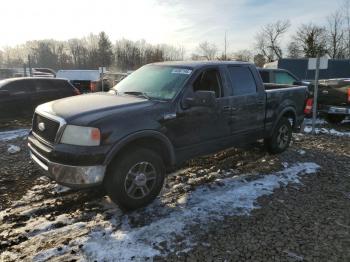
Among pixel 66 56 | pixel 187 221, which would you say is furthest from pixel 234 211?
pixel 66 56

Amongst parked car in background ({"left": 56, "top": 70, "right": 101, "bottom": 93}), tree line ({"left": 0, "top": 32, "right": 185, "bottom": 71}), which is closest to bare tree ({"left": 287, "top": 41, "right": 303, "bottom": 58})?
→ tree line ({"left": 0, "top": 32, "right": 185, "bottom": 71})

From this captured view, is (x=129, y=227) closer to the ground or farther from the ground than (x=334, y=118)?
closer to the ground

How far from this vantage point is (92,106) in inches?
178

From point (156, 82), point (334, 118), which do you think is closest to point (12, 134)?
point (156, 82)

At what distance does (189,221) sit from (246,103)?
2.51 metres

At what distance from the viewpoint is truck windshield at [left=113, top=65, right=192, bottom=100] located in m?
5.03

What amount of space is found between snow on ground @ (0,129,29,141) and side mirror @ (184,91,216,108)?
568cm

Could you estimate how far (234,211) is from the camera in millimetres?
4652

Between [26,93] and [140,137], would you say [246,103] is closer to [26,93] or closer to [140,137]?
[140,137]

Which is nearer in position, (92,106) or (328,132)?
(92,106)

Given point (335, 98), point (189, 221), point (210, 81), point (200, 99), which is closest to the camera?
point (189, 221)

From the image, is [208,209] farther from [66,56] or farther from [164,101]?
[66,56]

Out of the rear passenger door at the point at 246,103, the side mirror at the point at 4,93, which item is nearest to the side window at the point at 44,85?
the side mirror at the point at 4,93

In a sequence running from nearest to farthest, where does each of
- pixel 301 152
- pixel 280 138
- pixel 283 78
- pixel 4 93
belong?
pixel 280 138 < pixel 301 152 < pixel 4 93 < pixel 283 78
